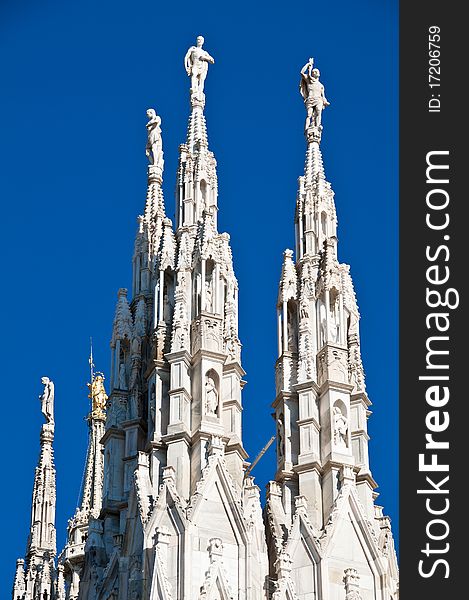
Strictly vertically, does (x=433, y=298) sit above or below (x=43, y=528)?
below

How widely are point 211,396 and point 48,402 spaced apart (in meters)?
12.2

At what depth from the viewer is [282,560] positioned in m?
32.3

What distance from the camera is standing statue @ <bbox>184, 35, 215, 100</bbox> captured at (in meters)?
39.5

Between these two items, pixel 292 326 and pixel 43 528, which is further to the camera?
pixel 43 528

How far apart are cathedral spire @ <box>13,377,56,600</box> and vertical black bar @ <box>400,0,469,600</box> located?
16.3 meters

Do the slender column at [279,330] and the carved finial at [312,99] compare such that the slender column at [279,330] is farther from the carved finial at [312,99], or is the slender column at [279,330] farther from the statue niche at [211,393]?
the carved finial at [312,99]

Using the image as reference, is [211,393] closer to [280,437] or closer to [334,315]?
[280,437]

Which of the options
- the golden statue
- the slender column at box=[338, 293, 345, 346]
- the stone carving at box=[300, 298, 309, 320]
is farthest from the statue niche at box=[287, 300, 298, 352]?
the golden statue

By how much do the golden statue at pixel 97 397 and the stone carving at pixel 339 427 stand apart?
15602 mm

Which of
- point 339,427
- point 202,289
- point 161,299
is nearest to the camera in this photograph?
point 339,427

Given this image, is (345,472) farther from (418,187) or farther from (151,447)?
(418,187)

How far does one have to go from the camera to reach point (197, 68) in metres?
39.8

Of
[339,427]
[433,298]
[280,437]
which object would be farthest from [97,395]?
[433,298]

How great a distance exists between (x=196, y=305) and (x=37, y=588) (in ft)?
33.0
